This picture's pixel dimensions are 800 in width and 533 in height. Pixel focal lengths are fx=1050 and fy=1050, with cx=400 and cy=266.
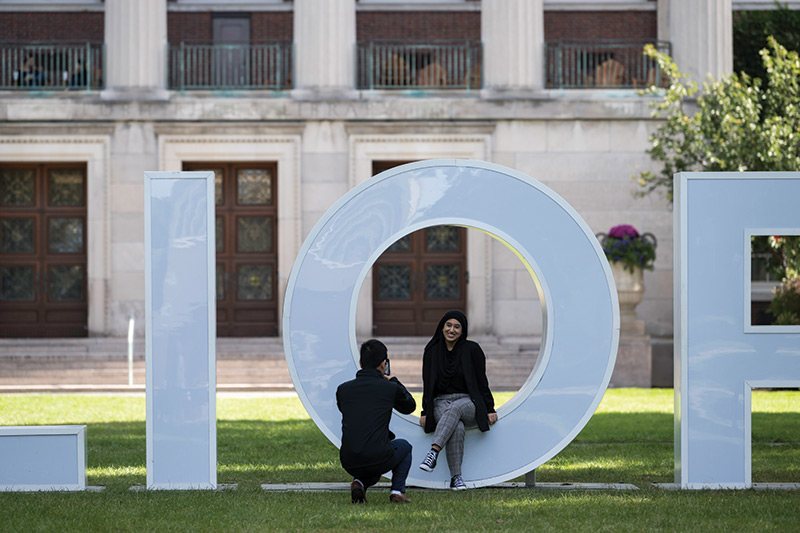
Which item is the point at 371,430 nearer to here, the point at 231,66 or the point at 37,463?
the point at 37,463

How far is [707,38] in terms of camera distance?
926 inches

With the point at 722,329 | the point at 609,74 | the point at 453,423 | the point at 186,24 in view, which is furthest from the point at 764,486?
the point at 186,24

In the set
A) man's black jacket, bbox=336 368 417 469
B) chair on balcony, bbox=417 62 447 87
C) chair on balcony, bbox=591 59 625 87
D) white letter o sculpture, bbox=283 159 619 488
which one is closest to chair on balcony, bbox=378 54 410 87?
chair on balcony, bbox=417 62 447 87

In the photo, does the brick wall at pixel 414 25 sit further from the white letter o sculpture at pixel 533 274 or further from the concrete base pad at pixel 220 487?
the concrete base pad at pixel 220 487

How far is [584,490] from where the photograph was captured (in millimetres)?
8938

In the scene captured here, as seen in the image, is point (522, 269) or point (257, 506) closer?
point (257, 506)

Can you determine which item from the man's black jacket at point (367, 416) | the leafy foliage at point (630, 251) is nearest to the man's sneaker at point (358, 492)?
the man's black jacket at point (367, 416)

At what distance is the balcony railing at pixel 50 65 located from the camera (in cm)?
2416

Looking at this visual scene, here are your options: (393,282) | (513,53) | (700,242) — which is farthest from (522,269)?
(700,242)

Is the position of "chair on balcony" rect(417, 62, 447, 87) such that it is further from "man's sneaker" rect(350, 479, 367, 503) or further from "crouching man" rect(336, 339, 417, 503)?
"man's sneaker" rect(350, 479, 367, 503)

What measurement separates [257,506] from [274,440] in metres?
4.48

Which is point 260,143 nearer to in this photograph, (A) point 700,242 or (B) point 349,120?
(B) point 349,120

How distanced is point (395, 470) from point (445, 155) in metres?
15.7

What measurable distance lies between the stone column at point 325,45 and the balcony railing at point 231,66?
1.14 meters
